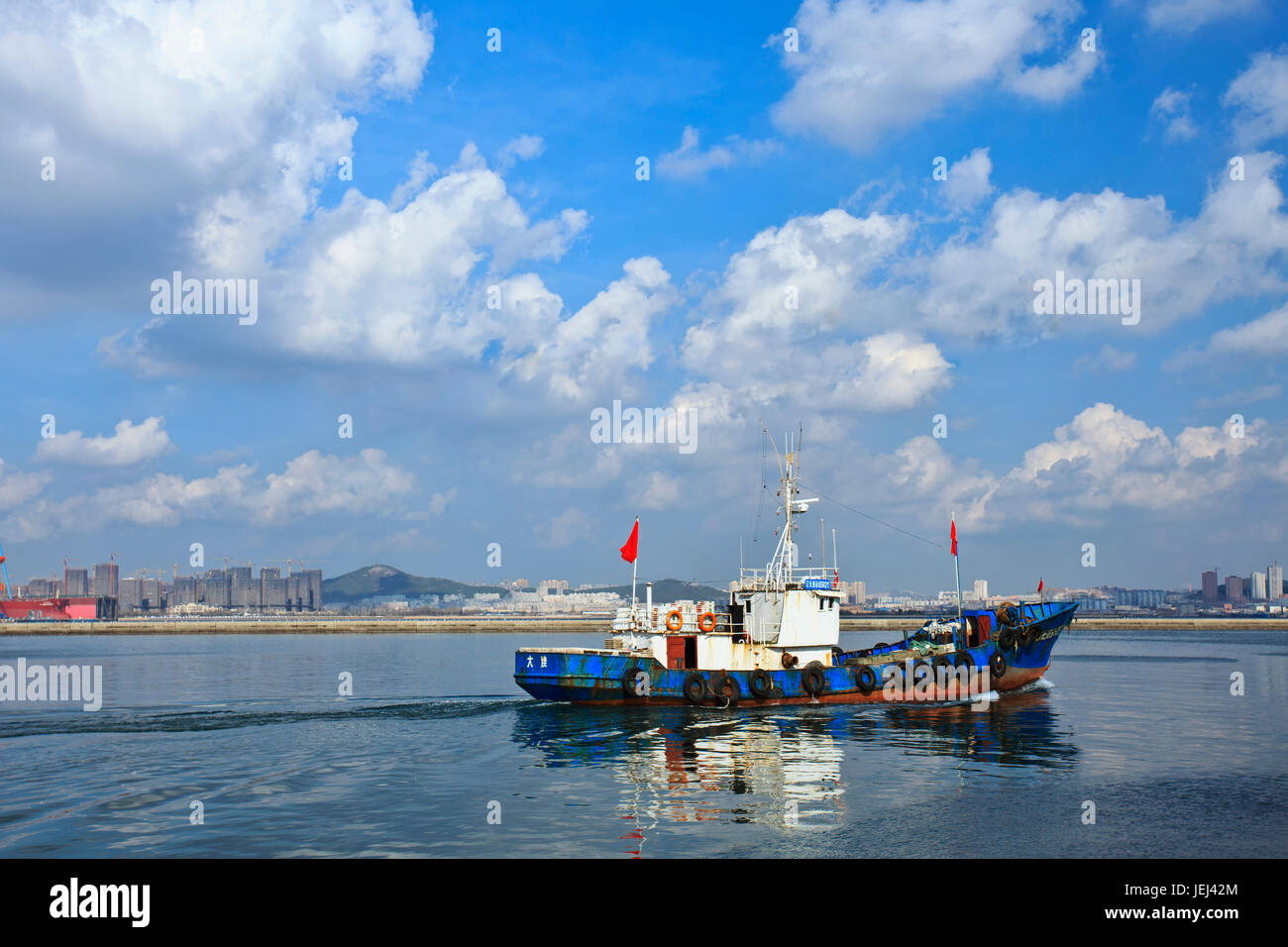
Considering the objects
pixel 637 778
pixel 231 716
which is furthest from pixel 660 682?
pixel 231 716

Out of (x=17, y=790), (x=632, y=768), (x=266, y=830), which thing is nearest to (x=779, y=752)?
(x=632, y=768)

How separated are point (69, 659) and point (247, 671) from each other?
2839cm

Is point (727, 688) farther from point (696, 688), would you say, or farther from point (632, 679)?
point (632, 679)

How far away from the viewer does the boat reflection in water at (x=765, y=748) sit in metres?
20.1

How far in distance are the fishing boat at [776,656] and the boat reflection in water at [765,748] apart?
0.84 m

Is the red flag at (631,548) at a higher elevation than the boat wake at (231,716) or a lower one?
higher

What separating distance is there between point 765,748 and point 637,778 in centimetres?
620

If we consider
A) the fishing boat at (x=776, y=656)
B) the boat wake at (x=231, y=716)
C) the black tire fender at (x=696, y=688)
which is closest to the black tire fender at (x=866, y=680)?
the fishing boat at (x=776, y=656)

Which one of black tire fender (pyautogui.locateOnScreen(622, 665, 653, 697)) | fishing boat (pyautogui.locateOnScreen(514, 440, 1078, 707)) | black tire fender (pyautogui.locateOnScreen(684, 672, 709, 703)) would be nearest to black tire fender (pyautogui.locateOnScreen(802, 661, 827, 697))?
fishing boat (pyautogui.locateOnScreen(514, 440, 1078, 707))

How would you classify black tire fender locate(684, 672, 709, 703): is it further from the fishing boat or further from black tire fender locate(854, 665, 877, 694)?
black tire fender locate(854, 665, 877, 694)

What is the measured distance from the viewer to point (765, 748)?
91.4ft

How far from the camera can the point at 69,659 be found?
7900 centimetres

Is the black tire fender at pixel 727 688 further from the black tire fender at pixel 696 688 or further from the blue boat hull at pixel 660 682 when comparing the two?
the black tire fender at pixel 696 688

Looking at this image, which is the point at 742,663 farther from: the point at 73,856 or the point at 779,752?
the point at 73,856
